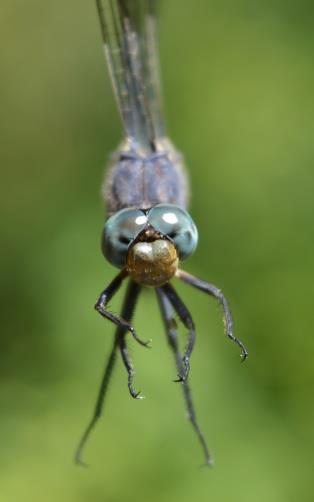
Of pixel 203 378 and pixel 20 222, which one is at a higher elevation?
pixel 20 222

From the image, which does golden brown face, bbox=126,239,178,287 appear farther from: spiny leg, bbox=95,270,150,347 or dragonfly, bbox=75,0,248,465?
spiny leg, bbox=95,270,150,347

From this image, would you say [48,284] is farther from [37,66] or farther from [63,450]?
[37,66]

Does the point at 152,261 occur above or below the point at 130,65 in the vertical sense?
below

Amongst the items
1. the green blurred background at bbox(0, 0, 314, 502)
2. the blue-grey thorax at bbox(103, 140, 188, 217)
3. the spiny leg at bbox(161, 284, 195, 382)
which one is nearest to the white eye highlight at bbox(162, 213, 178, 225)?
the blue-grey thorax at bbox(103, 140, 188, 217)

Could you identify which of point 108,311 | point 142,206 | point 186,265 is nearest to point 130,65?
point 142,206

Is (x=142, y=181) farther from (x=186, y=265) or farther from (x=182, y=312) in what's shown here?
(x=186, y=265)

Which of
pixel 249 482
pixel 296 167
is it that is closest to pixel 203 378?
pixel 249 482

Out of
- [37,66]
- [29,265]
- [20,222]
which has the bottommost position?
[29,265]
